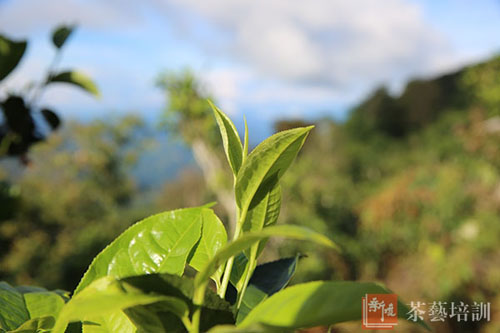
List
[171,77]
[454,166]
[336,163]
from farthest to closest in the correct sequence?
[336,163] → [454,166] → [171,77]

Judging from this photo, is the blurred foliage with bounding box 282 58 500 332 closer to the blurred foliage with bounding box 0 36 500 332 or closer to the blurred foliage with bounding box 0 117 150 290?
the blurred foliage with bounding box 0 36 500 332

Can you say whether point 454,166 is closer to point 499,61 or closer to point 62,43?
point 499,61

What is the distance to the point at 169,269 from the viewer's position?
35 centimetres

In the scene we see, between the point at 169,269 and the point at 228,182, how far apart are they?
627 centimetres

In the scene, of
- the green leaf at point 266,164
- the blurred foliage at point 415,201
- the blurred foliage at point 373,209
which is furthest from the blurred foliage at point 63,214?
the blurred foliage at point 415,201

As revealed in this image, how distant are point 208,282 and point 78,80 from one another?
2.86 ft

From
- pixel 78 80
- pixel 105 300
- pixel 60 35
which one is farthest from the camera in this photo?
pixel 78 80

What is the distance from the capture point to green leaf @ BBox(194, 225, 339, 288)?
0.24 metres

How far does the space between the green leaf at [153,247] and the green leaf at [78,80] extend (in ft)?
2.48

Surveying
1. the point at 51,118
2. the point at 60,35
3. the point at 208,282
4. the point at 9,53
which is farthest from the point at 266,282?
the point at 51,118

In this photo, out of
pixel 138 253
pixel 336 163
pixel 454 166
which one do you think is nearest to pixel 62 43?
pixel 138 253

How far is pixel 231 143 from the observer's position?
0.35m

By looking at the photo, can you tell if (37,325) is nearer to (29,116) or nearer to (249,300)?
(249,300)

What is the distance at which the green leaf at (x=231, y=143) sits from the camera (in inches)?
13.6
